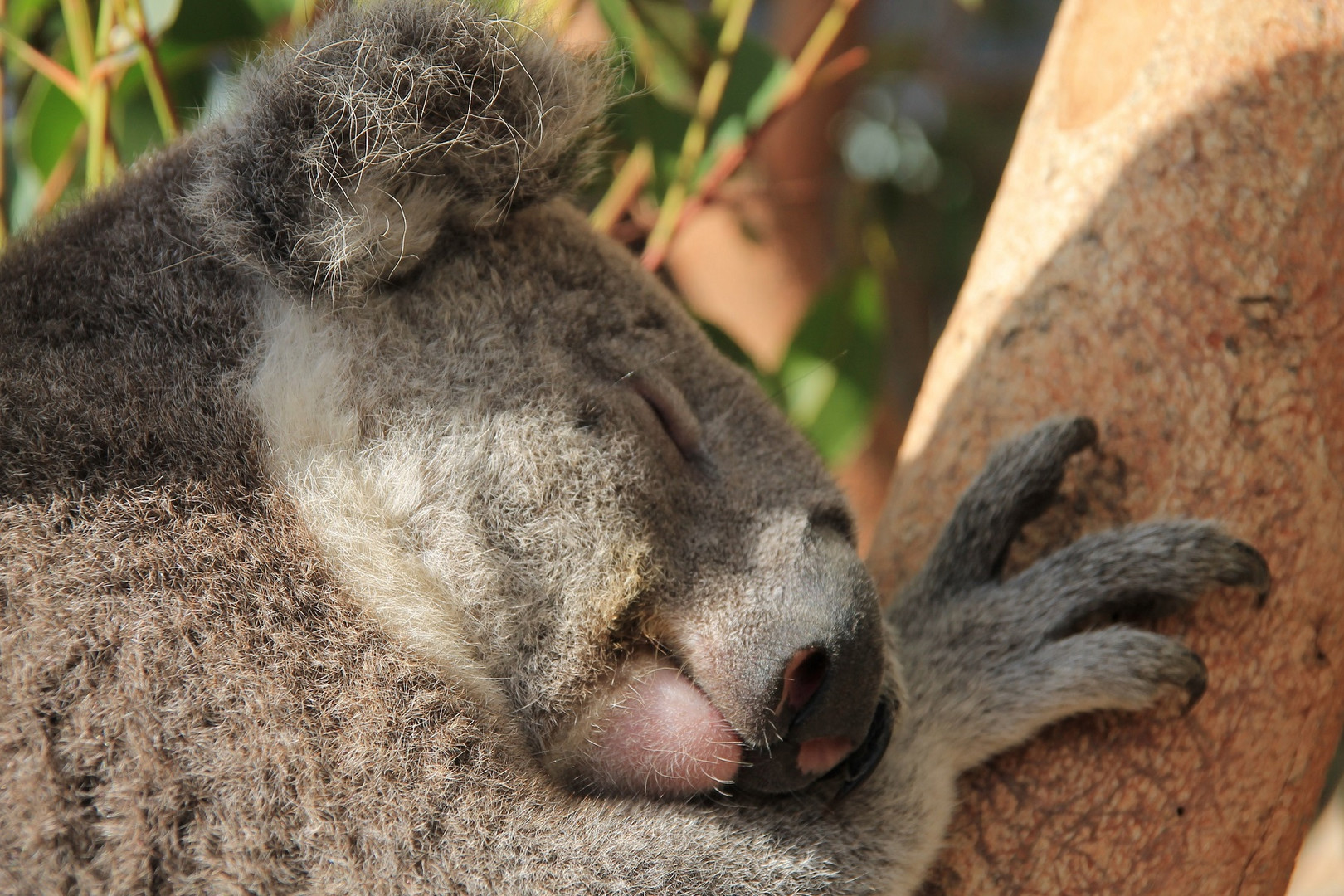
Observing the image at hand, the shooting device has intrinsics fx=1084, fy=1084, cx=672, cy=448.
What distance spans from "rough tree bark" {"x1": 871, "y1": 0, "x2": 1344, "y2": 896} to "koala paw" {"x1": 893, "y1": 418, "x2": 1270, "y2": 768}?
5cm

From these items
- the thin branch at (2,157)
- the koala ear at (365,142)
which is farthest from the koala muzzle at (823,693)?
the thin branch at (2,157)

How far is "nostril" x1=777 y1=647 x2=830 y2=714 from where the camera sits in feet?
3.95

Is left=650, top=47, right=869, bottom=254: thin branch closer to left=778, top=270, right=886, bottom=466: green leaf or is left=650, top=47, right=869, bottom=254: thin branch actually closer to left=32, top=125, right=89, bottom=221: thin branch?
left=778, top=270, right=886, bottom=466: green leaf

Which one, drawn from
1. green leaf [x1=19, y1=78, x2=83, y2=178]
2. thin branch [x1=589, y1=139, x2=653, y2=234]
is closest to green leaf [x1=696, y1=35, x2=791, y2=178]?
thin branch [x1=589, y1=139, x2=653, y2=234]

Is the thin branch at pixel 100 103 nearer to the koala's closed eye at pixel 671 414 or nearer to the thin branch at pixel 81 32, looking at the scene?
the thin branch at pixel 81 32

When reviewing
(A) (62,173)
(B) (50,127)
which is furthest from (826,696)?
(A) (62,173)

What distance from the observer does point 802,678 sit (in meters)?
1.22

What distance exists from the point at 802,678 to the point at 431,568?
0.44 m

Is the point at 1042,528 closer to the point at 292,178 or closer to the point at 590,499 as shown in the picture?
the point at 590,499

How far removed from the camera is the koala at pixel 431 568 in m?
1.08

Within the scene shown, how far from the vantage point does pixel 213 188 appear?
4.08ft

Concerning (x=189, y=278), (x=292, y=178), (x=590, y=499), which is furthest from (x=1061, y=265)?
(x=189, y=278)

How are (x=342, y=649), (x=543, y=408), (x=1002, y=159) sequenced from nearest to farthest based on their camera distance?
(x=342, y=649)
(x=543, y=408)
(x=1002, y=159)

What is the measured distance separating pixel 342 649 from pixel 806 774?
539mm
